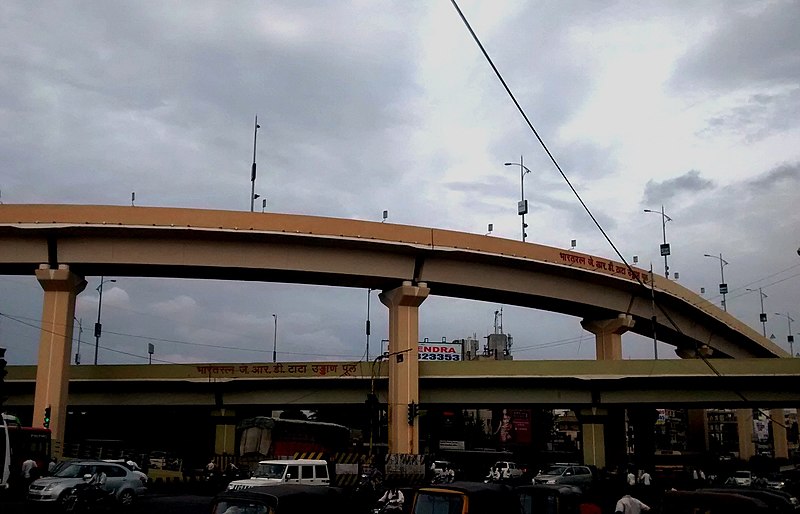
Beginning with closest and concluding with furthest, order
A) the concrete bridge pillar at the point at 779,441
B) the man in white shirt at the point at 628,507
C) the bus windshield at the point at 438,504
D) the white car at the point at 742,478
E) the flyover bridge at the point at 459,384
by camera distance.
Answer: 1. the bus windshield at the point at 438,504
2. the man in white shirt at the point at 628,507
3. the white car at the point at 742,478
4. the flyover bridge at the point at 459,384
5. the concrete bridge pillar at the point at 779,441

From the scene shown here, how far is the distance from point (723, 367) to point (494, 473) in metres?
15.4

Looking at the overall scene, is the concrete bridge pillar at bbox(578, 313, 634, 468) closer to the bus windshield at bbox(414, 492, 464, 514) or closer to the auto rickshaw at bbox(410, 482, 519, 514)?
the auto rickshaw at bbox(410, 482, 519, 514)

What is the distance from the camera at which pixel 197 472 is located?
41.9 m

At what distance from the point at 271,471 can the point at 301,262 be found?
18039 mm

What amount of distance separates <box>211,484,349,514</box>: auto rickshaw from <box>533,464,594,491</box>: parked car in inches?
1069

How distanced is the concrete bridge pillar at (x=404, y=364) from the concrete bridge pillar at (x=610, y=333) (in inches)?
585

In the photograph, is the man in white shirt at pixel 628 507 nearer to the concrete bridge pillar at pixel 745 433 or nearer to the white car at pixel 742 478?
the white car at pixel 742 478

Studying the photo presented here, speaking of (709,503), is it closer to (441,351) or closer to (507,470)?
(507,470)

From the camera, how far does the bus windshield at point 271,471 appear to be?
25.7 m

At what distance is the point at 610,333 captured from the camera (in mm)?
52719

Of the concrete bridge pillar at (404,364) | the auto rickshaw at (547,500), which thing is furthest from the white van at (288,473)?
the concrete bridge pillar at (404,364)

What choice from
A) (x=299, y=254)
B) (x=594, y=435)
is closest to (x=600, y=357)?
(x=594, y=435)

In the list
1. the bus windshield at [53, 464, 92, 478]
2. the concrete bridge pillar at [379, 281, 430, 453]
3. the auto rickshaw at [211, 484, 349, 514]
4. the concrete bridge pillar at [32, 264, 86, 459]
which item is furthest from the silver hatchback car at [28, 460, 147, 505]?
the concrete bridge pillar at [379, 281, 430, 453]

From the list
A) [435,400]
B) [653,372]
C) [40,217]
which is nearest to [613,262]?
[653,372]
